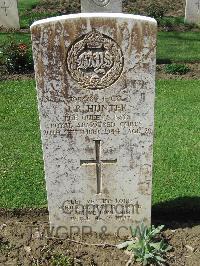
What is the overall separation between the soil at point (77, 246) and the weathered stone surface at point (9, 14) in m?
8.74

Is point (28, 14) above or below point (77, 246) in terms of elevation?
above

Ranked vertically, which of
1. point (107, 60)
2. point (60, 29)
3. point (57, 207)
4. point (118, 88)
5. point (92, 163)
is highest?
point (60, 29)

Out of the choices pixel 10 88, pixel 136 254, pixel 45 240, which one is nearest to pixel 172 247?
pixel 136 254

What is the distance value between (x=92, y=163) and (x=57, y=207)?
0.70 meters

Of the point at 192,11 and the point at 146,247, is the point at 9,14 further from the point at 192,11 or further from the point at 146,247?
the point at 146,247

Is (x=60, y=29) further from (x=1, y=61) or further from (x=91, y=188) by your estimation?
(x=1, y=61)

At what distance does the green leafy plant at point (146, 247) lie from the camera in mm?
4926

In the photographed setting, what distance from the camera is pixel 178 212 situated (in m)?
5.98

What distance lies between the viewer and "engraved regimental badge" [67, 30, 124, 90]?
4.39 metres

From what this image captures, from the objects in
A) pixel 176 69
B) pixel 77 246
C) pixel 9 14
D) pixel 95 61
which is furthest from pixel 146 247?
pixel 9 14

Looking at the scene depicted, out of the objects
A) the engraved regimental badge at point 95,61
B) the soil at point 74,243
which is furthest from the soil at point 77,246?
the engraved regimental badge at point 95,61

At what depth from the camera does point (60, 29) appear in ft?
14.3

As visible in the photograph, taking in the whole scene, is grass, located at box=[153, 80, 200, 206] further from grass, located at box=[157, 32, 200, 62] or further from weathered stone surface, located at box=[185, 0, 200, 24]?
weathered stone surface, located at box=[185, 0, 200, 24]

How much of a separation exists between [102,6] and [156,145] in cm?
522
